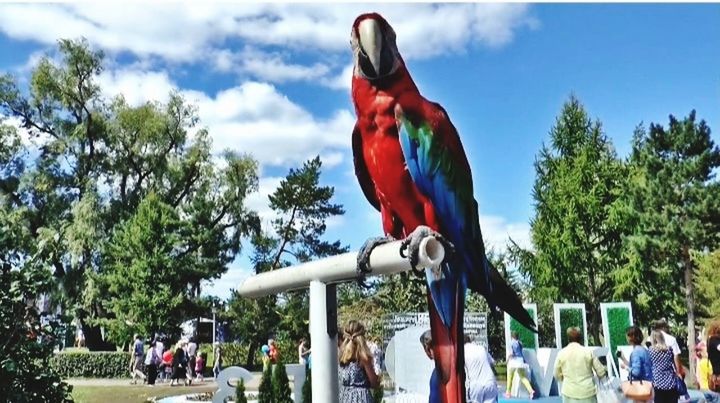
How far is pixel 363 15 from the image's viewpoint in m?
3.43

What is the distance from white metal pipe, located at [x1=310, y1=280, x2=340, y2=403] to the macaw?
80cm

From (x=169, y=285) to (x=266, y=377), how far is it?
18.3 meters

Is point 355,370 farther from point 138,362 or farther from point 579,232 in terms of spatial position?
point 579,232

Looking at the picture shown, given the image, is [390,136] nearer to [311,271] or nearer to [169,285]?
[311,271]

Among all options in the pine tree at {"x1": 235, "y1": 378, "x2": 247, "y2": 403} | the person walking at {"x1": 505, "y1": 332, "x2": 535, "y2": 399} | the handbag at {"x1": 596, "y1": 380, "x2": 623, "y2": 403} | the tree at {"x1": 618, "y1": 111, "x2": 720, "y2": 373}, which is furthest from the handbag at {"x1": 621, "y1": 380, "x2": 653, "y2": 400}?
the tree at {"x1": 618, "y1": 111, "x2": 720, "y2": 373}

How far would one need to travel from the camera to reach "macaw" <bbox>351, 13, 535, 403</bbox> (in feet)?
10.8

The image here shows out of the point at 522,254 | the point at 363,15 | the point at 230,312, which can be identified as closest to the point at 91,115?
the point at 230,312

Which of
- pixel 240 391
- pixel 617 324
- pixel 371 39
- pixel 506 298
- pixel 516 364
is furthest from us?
pixel 617 324

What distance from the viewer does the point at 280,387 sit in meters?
7.29

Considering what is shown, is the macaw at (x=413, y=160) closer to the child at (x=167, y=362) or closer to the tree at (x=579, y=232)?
the child at (x=167, y=362)

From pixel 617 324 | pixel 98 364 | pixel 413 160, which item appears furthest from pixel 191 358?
pixel 413 160

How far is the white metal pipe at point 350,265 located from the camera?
8.07ft

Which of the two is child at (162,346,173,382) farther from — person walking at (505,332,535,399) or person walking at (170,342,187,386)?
person walking at (505,332,535,399)

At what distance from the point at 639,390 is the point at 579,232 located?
19008mm
